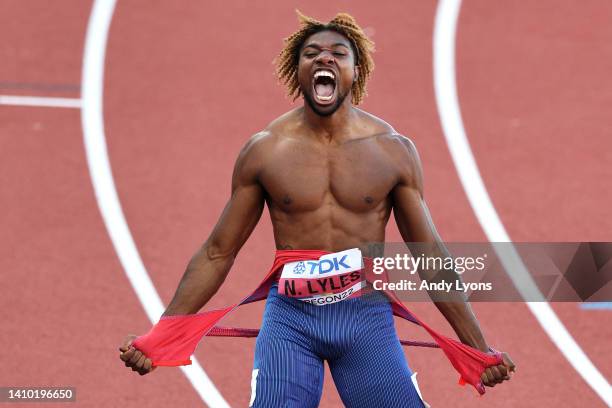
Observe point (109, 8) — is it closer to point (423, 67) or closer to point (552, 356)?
point (423, 67)

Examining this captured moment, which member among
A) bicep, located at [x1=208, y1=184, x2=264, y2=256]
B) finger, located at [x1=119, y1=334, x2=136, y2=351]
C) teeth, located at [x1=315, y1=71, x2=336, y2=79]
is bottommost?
finger, located at [x1=119, y1=334, x2=136, y2=351]

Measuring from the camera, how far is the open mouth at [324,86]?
516 centimetres

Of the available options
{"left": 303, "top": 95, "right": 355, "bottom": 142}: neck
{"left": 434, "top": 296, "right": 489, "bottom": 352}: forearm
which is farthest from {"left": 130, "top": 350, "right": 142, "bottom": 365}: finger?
{"left": 434, "top": 296, "right": 489, "bottom": 352}: forearm

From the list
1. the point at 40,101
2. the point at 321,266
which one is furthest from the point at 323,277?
the point at 40,101

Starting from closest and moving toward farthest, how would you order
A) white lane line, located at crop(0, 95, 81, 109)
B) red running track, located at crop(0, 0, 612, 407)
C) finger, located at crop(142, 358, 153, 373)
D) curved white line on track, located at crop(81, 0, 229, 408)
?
finger, located at crop(142, 358, 153, 373), curved white line on track, located at crop(81, 0, 229, 408), red running track, located at crop(0, 0, 612, 407), white lane line, located at crop(0, 95, 81, 109)

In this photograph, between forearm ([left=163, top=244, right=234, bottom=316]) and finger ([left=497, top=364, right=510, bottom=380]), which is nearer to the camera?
finger ([left=497, top=364, right=510, bottom=380])

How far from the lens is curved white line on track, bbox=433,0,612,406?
7.75 m

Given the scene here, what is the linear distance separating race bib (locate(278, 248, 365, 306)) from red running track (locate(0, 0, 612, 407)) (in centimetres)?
214

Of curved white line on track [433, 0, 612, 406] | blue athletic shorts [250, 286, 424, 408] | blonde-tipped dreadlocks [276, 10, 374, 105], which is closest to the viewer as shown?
blue athletic shorts [250, 286, 424, 408]

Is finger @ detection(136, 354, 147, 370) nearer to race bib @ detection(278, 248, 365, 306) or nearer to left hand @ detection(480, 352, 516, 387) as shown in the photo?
race bib @ detection(278, 248, 365, 306)

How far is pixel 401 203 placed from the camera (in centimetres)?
527

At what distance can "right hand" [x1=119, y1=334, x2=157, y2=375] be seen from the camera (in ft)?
16.8

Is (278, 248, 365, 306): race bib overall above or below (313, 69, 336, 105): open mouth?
below

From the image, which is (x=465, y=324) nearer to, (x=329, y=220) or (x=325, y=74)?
(x=329, y=220)
